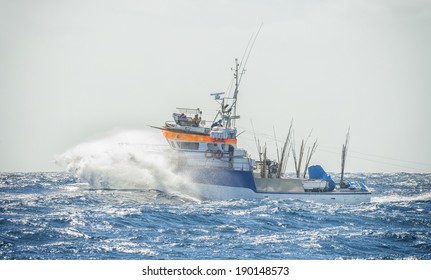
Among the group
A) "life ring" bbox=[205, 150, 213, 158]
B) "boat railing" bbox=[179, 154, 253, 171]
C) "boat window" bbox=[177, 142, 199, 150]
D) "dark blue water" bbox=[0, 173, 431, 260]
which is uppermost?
"boat window" bbox=[177, 142, 199, 150]

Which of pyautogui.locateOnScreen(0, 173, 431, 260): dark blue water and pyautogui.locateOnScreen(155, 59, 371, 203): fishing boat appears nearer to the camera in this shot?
pyautogui.locateOnScreen(0, 173, 431, 260): dark blue water

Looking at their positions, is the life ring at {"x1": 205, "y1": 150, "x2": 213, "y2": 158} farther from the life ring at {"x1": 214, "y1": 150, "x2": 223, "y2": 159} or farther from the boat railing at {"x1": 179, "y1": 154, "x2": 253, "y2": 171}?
the life ring at {"x1": 214, "y1": 150, "x2": 223, "y2": 159}

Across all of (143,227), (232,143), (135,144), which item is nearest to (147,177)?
(135,144)

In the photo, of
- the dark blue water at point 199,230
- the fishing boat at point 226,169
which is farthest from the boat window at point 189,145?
the dark blue water at point 199,230

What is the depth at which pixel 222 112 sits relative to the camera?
109 feet

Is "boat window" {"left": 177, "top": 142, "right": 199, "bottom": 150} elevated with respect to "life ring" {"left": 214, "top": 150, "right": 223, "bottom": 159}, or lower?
elevated

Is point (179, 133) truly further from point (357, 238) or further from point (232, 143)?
point (357, 238)

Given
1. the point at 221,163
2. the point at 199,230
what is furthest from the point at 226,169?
the point at 199,230

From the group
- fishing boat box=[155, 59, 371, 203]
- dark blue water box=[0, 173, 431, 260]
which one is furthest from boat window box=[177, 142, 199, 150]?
dark blue water box=[0, 173, 431, 260]

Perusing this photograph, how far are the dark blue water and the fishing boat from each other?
265cm

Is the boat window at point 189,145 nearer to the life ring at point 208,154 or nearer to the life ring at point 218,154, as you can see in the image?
the life ring at point 208,154

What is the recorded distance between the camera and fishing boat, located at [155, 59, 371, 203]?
30547 mm

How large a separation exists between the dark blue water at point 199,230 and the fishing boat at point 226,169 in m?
2.65

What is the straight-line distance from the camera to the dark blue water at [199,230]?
607 inches
